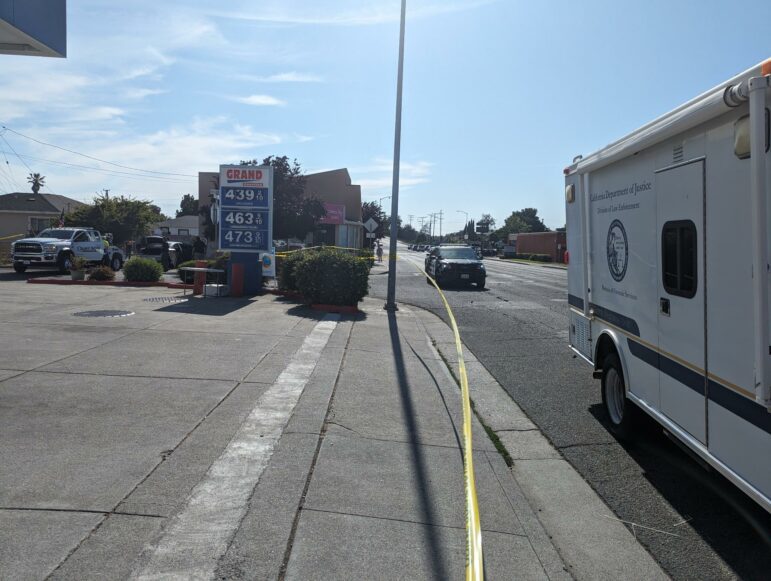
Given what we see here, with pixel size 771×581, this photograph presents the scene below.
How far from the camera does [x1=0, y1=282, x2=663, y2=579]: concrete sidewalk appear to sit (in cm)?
385

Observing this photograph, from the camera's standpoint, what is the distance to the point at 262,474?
5.07 meters

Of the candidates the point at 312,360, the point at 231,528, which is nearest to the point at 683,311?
the point at 231,528

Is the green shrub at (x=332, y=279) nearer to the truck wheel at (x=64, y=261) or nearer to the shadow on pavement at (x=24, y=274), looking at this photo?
the shadow on pavement at (x=24, y=274)

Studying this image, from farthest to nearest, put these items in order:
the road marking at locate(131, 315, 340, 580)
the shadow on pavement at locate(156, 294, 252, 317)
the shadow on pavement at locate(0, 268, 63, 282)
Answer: the shadow on pavement at locate(0, 268, 63, 282) → the shadow on pavement at locate(156, 294, 252, 317) → the road marking at locate(131, 315, 340, 580)

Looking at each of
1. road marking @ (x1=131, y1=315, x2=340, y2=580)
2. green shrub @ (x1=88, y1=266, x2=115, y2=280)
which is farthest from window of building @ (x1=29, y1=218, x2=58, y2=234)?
road marking @ (x1=131, y1=315, x2=340, y2=580)

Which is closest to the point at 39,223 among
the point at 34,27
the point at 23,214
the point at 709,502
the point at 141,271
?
the point at 23,214

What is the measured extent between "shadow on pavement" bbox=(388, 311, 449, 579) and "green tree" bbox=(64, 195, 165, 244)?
132 ft

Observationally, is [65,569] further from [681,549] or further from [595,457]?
[595,457]

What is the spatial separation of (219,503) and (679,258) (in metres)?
3.76

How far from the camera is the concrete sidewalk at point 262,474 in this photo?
152 inches

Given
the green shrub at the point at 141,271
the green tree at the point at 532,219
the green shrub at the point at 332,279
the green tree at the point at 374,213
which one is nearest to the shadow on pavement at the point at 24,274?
the green shrub at the point at 141,271

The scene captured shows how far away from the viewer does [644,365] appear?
5848mm

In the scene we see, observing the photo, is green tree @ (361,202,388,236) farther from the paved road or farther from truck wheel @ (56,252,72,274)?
the paved road

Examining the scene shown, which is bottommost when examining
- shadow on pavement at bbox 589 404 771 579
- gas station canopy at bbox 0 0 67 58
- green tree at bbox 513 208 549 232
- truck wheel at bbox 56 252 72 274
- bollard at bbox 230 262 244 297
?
shadow on pavement at bbox 589 404 771 579
